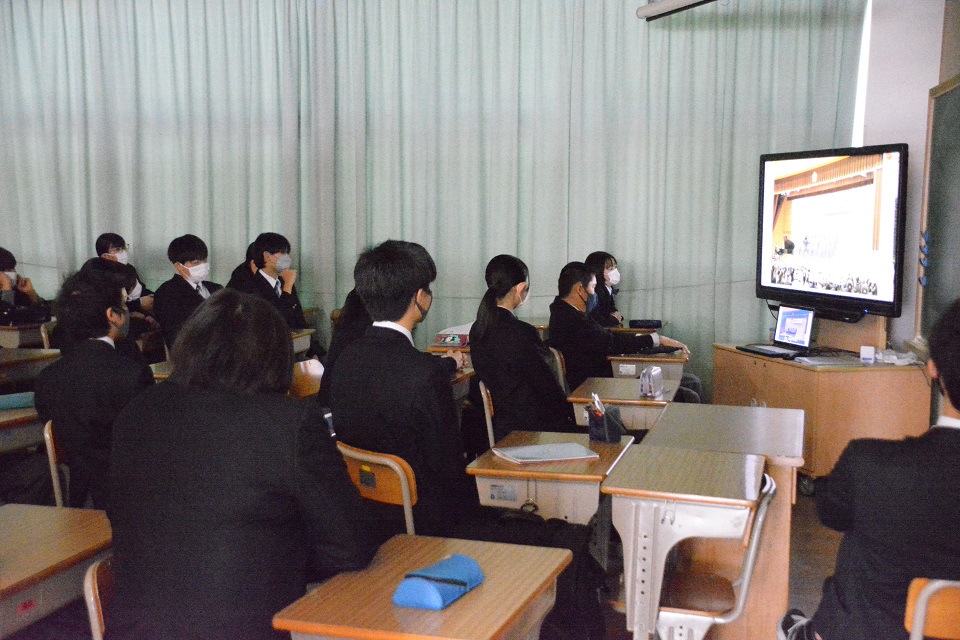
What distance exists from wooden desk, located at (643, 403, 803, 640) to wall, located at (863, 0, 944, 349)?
2203mm

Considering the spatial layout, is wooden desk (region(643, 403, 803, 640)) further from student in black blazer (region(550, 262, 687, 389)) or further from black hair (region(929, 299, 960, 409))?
student in black blazer (region(550, 262, 687, 389))

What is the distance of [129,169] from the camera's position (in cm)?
664

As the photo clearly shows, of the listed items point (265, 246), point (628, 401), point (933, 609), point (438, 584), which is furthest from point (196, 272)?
point (933, 609)

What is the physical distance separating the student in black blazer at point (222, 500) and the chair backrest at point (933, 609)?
101cm

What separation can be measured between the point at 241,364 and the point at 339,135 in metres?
5.01

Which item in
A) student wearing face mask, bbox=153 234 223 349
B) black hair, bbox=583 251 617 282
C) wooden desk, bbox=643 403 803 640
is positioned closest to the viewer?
wooden desk, bbox=643 403 803 640

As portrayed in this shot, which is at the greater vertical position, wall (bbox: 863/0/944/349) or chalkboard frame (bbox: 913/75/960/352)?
wall (bbox: 863/0/944/349)

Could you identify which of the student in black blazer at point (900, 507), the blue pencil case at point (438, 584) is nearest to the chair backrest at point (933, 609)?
the student in black blazer at point (900, 507)

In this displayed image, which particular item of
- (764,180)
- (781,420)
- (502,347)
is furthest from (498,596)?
(764,180)

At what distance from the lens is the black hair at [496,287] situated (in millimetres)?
3488

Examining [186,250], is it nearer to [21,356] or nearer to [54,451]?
[21,356]

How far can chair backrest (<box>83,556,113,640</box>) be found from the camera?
1.51m

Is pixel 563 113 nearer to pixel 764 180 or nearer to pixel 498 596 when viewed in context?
pixel 764 180

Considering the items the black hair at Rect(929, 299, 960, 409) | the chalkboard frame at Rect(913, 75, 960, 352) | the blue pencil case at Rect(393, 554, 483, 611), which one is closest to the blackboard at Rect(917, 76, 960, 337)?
the chalkboard frame at Rect(913, 75, 960, 352)
